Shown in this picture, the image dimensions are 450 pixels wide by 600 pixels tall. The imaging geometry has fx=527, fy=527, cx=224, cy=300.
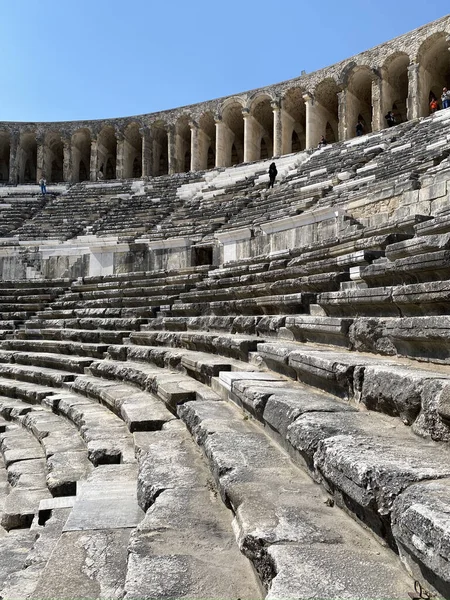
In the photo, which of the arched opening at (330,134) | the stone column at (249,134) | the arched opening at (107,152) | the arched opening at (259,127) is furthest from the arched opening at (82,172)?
the arched opening at (330,134)

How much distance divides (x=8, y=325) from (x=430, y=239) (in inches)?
386

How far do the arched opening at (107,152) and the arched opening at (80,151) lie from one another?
867 millimetres

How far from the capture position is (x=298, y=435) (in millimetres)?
2400

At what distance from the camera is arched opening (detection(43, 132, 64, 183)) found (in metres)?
30.1

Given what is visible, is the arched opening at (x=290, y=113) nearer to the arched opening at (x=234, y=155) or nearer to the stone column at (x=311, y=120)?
the stone column at (x=311, y=120)

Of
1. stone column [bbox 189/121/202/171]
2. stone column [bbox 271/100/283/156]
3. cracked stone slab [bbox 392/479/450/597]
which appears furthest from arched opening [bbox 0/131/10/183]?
cracked stone slab [bbox 392/479/450/597]

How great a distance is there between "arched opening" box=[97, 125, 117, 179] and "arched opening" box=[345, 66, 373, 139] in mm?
13625

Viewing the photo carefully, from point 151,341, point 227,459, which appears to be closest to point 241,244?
point 151,341

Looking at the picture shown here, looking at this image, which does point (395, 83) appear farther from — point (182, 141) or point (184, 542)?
point (184, 542)

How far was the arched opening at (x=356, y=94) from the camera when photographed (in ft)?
73.3

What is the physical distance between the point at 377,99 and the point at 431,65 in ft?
7.96

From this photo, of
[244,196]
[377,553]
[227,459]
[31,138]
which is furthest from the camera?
[31,138]

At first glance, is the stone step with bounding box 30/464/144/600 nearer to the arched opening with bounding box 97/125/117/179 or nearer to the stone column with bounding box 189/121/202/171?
the stone column with bounding box 189/121/202/171

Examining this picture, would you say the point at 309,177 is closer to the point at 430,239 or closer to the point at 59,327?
the point at 59,327
